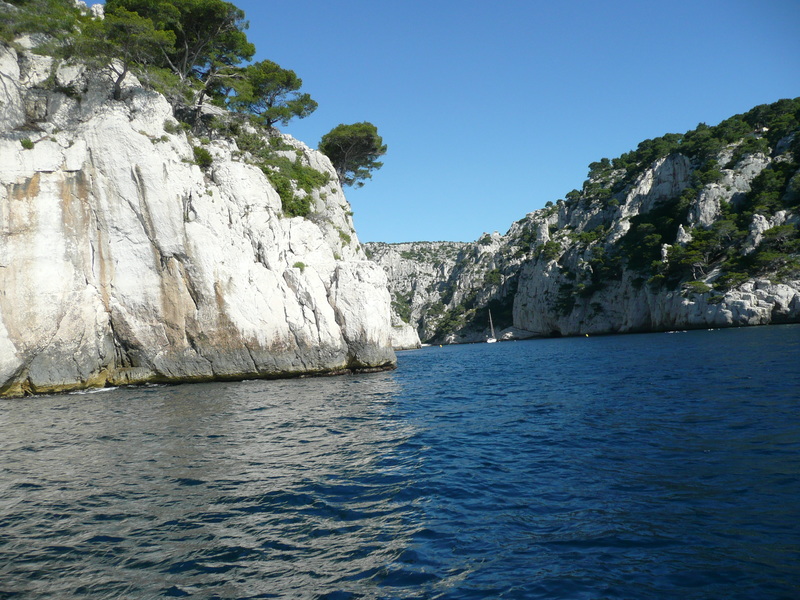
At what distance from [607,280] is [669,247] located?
1646cm

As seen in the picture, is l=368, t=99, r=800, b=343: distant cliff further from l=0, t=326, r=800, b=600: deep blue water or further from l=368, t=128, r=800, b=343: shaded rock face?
l=0, t=326, r=800, b=600: deep blue water

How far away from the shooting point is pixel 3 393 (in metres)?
23.3

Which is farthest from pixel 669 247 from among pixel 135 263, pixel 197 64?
pixel 135 263

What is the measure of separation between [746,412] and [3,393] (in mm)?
30313

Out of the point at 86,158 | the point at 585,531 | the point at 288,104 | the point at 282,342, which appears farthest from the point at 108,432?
the point at 288,104

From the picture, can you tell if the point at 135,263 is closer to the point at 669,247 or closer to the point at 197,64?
the point at 197,64

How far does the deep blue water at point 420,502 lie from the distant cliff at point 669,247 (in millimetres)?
48425

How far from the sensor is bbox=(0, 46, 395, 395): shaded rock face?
2475 cm

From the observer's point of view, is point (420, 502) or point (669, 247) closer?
point (420, 502)

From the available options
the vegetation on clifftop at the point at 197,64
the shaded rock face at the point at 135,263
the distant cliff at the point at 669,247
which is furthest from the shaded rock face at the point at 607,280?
the shaded rock face at the point at 135,263

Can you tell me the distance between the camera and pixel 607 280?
8238cm

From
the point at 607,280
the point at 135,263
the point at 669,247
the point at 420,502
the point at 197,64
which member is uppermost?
the point at 197,64

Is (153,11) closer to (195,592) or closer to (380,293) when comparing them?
(380,293)

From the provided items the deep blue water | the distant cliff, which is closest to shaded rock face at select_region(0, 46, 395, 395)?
the deep blue water
